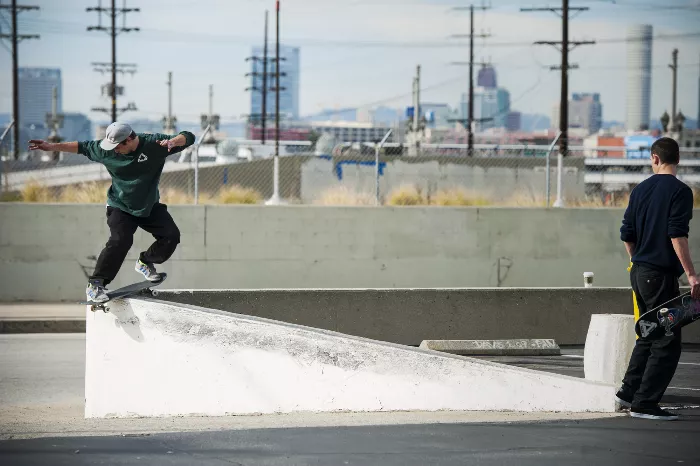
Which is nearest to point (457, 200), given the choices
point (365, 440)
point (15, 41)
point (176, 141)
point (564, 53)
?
point (176, 141)

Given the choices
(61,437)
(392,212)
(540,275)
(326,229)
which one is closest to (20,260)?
(326,229)

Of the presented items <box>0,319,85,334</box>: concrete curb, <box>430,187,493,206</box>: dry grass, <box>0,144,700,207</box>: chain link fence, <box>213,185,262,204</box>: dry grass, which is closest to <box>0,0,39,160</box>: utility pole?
<box>0,144,700,207</box>: chain link fence

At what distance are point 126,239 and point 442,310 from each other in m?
4.91

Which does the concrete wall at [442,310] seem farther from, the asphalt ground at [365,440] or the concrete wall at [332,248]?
the concrete wall at [332,248]

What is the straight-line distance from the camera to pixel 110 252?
8477 millimetres

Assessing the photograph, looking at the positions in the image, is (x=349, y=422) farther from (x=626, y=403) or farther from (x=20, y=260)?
(x=20, y=260)

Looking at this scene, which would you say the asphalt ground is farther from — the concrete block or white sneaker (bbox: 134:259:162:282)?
white sneaker (bbox: 134:259:162:282)

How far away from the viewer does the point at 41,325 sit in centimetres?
1491

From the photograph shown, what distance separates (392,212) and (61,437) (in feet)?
39.0

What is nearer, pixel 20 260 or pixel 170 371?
pixel 170 371

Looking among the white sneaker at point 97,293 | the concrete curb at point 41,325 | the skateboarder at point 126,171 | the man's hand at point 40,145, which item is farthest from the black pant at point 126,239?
the concrete curb at point 41,325

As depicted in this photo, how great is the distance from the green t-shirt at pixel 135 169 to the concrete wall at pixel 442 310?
3220mm

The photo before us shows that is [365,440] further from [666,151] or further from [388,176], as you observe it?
[388,176]

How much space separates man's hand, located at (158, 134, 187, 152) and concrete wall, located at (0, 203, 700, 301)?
8.20 meters
